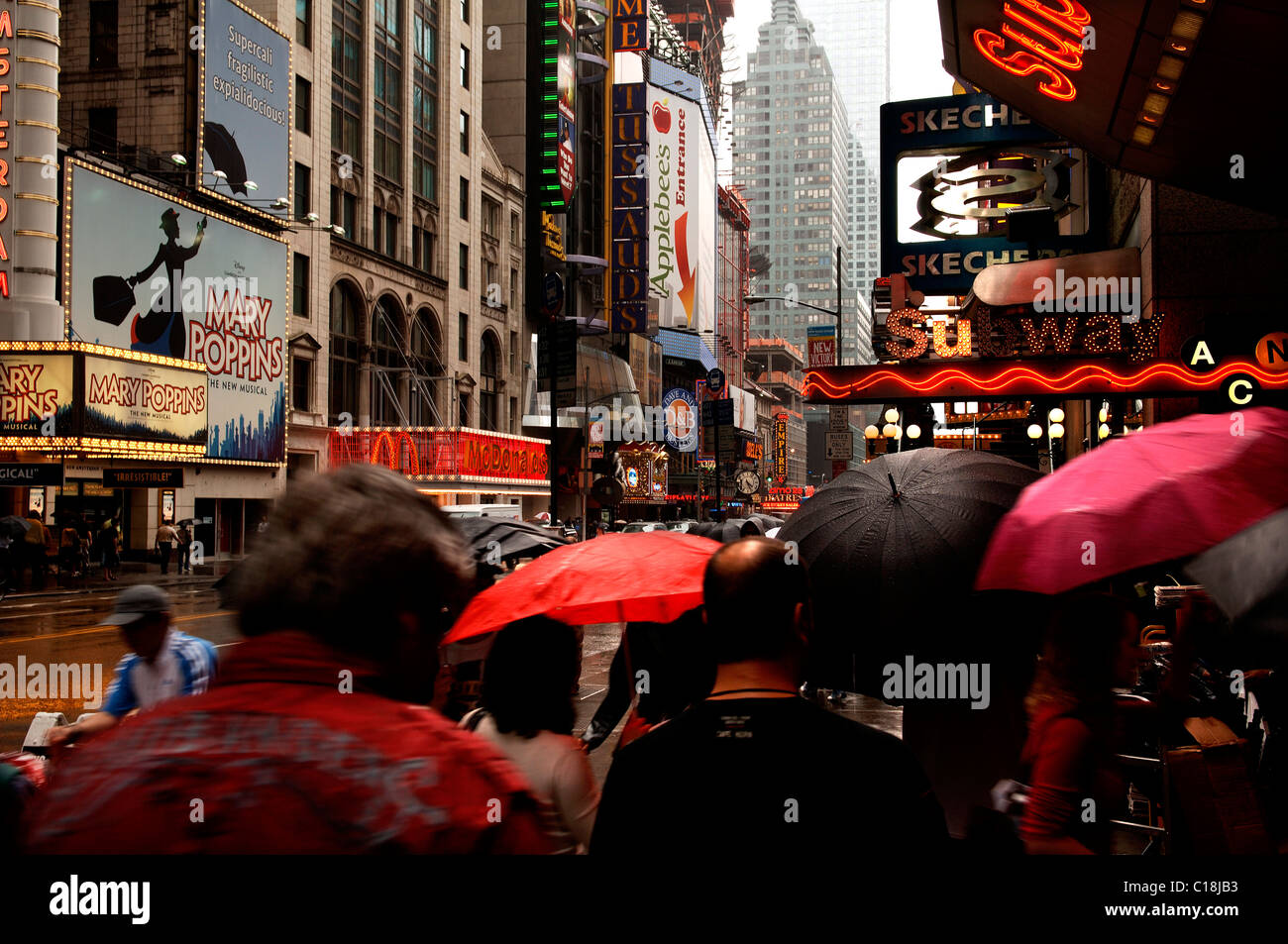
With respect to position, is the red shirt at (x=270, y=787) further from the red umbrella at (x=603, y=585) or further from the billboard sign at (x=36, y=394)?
the billboard sign at (x=36, y=394)

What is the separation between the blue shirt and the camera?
5566mm

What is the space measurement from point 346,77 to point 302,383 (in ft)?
46.7

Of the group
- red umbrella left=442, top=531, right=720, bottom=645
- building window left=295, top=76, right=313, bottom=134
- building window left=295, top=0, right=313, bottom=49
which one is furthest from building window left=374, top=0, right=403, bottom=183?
red umbrella left=442, top=531, right=720, bottom=645

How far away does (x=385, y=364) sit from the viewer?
5062cm

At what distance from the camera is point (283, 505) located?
2.19m

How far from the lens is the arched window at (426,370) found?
52.5m

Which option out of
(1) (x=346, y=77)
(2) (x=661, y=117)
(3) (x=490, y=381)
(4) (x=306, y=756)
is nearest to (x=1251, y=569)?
(4) (x=306, y=756)

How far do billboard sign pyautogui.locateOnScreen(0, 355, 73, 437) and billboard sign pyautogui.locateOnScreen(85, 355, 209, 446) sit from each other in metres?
0.55

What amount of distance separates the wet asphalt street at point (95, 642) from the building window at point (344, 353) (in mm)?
17359

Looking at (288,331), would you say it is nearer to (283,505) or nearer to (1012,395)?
(1012,395)

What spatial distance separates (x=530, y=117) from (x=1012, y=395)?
49.3 meters

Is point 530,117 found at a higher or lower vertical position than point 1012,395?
higher

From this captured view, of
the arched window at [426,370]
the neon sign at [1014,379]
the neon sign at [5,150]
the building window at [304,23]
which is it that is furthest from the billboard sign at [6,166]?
the neon sign at [1014,379]
